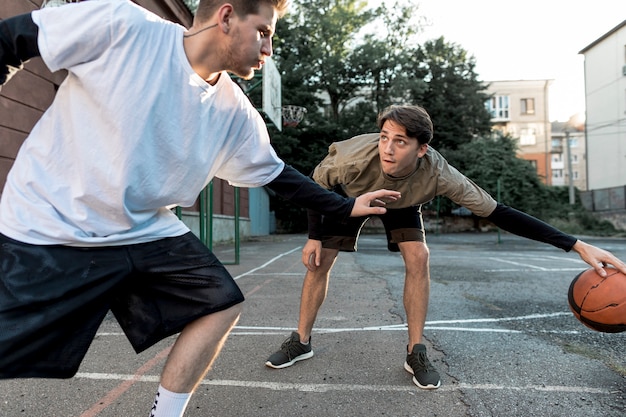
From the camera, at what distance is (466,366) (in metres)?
3.62

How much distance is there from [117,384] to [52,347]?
158 cm

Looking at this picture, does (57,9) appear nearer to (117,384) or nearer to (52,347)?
(52,347)

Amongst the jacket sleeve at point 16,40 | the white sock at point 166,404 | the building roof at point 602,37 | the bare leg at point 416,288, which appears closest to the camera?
the jacket sleeve at point 16,40

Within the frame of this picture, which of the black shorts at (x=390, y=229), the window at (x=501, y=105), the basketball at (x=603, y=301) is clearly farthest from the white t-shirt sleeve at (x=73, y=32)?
the window at (x=501, y=105)

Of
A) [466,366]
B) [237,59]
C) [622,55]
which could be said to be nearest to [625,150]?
[622,55]

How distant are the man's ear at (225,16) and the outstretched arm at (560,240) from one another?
2.01 metres

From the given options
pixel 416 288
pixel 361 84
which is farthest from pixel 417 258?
pixel 361 84

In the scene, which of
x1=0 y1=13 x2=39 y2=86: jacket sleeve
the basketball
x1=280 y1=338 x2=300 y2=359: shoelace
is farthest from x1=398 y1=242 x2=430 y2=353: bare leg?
x1=0 y1=13 x2=39 y2=86: jacket sleeve

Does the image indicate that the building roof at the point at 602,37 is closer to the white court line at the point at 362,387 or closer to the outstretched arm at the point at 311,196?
the white court line at the point at 362,387

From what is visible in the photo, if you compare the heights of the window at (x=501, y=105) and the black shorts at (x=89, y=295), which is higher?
the window at (x=501, y=105)

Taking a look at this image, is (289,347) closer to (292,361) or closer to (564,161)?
(292,361)

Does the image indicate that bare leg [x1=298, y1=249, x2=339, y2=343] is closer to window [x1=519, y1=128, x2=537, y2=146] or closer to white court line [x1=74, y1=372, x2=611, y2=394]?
white court line [x1=74, y1=372, x2=611, y2=394]

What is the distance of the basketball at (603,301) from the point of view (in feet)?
10.1

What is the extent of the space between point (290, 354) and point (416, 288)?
1.00 meters
